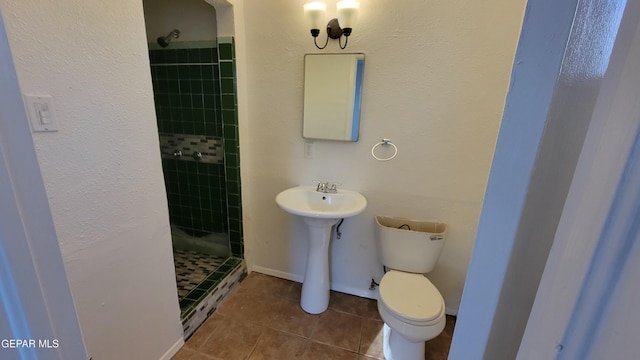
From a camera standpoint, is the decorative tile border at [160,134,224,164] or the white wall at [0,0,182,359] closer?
the white wall at [0,0,182,359]

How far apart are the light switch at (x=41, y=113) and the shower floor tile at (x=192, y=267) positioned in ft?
4.53

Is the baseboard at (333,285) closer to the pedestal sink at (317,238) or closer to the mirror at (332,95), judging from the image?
the pedestal sink at (317,238)

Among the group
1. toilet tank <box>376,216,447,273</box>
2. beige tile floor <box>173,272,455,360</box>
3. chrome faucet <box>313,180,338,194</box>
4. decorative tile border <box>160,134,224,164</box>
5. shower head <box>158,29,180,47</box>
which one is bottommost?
beige tile floor <box>173,272,455,360</box>

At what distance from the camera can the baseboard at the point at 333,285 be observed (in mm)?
1986

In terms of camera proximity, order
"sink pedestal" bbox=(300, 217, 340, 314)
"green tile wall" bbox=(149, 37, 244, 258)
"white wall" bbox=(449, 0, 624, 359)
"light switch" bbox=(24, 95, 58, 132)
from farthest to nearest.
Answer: "green tile wall" bbox=(149, 37, 244, 258), "sink pedestal" bbox=(300, 217, 340, 314), "light switch" bbox=(24, 95, 58, 132), "white wall" bbox=(449, 0, 624, 359)

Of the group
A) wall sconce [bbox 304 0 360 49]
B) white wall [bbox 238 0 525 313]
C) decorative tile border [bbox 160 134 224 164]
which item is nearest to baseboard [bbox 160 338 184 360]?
white wall [bbox 238 0 525 313]

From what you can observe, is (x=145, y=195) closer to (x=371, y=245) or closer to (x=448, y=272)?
(x=371, y=245)

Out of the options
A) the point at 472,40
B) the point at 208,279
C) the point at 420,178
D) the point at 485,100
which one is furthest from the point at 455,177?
the point at 208,279

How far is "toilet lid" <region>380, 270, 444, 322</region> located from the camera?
1285 millimetres

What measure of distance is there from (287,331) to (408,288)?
810mm

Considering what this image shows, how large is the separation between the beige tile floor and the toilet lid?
41 centimetres

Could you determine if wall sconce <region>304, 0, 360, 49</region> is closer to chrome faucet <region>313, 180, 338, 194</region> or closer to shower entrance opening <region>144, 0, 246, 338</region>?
shower entrance opening <region>144, 0, 246, 338</region>

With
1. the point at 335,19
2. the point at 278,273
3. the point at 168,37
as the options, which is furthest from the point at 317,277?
the point at 168,37

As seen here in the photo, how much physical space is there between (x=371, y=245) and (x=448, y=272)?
0.55m
